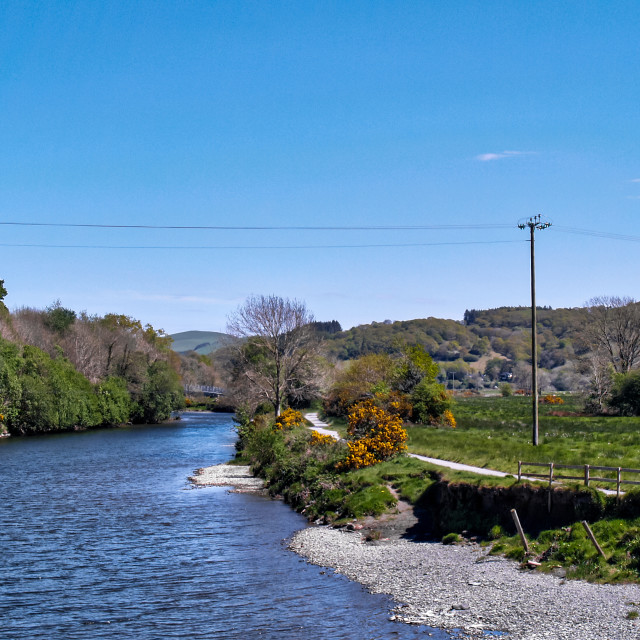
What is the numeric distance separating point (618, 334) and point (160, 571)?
82672 millimetres

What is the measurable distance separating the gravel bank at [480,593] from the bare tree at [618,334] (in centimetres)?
7347

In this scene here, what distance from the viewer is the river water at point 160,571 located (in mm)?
18984

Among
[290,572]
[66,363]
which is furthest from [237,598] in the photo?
[66,363]

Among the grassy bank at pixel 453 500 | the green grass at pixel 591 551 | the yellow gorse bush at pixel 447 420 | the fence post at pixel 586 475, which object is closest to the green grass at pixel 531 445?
the grassy bank at pixel 453 500

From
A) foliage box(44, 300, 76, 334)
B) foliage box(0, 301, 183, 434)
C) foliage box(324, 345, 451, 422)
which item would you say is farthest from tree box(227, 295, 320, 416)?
foliage box(44, 300, 76, 334)

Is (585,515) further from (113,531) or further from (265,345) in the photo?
(265,345)

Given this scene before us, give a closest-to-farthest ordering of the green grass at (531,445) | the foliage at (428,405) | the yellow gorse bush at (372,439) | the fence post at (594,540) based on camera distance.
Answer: the fence post at (594,540) → the green grass at (531,445) → the yellow gorse bush at (372,439) → the foliage at (428,405)

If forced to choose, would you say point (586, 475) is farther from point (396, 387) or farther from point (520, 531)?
point (396, 387)

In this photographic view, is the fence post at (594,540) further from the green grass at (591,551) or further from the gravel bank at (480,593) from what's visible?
the gravel bank at (480,593)

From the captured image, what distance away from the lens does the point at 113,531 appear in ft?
100

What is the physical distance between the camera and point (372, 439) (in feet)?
132

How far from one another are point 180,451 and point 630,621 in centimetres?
5131

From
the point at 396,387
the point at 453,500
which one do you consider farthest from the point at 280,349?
the point at 453,500

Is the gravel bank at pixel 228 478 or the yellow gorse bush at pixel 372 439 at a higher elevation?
the yellow gorse bush at pixel 372 439
